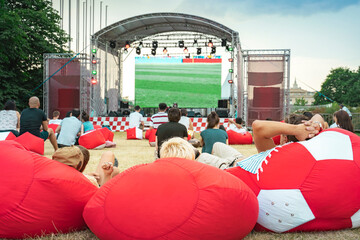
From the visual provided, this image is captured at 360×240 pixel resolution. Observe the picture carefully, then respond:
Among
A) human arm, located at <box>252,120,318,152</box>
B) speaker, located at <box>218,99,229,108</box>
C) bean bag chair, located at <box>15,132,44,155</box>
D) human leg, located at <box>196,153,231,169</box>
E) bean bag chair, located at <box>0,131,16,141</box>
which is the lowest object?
bean bag chair, located at <box>15,132,44,155</box>

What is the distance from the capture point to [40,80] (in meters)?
20.3

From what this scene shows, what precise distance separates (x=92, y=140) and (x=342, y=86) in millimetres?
47864

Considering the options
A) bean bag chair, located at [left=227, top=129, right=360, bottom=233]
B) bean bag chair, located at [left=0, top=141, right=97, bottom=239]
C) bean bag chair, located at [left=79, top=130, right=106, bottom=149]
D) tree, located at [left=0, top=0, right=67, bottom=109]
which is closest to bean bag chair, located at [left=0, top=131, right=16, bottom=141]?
bean bag chair, located at [left=79, top=130, right=106, bottom=149]

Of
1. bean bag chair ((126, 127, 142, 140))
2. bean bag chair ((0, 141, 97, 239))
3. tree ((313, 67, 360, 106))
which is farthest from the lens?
tree ((313, 67, 360, 106))

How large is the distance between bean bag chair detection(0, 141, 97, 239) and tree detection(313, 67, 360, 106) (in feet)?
153

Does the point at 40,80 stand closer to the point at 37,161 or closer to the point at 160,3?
the point at 160,3

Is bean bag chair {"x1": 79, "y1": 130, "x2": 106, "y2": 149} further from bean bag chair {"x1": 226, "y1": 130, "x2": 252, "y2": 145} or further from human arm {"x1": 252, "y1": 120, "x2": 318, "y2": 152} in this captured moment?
human arm {"x1": 252, "y1": 120, "x2": 318, "y2": 152}

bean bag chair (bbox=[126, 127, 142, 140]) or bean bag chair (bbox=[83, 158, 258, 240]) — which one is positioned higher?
bean bag chair (bbox=[83, 158, 258, 240])

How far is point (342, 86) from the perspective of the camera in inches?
1912

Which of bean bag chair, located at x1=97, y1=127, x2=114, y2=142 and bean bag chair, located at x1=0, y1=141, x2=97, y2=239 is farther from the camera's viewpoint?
bean bag chair, located at x1=97, y1=127, x2=114, y2=142

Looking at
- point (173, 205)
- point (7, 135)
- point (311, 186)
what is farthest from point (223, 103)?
point (173, 205)

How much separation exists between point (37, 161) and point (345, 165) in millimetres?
1977

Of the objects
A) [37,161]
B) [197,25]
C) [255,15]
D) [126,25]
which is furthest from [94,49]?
[37,161]

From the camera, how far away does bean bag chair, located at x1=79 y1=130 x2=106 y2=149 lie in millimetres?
7980
